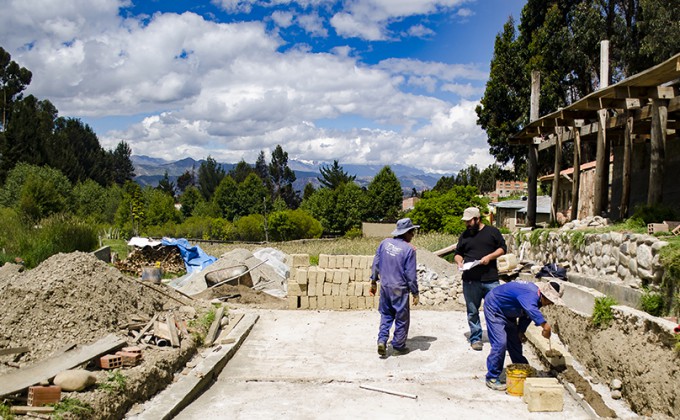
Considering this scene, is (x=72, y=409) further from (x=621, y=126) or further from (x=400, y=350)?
(x=621, y=126)

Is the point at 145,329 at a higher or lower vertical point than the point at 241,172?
lower

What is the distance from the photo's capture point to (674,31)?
2414 centimetres

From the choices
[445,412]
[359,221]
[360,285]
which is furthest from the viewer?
[359,221]

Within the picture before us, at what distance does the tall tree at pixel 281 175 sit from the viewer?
108188mm

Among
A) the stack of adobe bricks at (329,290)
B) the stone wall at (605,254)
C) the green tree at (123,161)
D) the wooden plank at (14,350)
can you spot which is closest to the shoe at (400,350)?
the stone wall at (605,254)

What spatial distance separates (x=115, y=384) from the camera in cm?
575

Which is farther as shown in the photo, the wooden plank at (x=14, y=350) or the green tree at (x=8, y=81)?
the green tree at (x=8, y=81)

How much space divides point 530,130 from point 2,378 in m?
12.3

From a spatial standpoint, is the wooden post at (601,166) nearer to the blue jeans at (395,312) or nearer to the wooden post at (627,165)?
the wooden post at (627,165)

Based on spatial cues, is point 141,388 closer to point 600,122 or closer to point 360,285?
point 360,285

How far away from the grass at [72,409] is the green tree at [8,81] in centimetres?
7528

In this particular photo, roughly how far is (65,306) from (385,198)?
204ft

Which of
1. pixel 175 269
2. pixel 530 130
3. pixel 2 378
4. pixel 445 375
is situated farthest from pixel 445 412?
pixel 175 269

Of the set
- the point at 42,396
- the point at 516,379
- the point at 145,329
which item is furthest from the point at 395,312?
the point at 42,396
